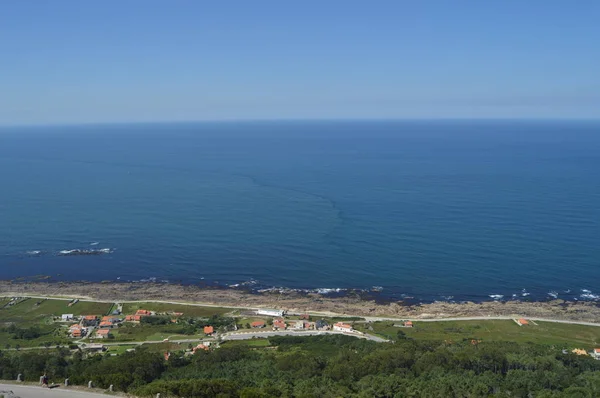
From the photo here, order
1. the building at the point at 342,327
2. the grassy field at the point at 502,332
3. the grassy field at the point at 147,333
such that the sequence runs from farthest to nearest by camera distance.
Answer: the building at the point at 342,327
the grassy field at the point at 502,332
the grassy field at the point at 147,333

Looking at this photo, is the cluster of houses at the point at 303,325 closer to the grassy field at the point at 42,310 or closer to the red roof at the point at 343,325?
the red roof at the point at 343,325

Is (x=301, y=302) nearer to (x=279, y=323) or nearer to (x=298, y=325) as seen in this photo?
(x=298, y=325)

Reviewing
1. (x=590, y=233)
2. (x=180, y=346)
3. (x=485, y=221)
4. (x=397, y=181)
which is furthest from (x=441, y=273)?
(x=397, y=181)

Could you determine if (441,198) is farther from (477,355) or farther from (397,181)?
(477,355)

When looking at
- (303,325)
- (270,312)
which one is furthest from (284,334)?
(270,312)

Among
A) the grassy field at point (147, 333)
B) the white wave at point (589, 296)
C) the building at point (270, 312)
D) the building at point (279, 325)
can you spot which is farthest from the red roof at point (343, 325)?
the white wave at point (589, 296)
